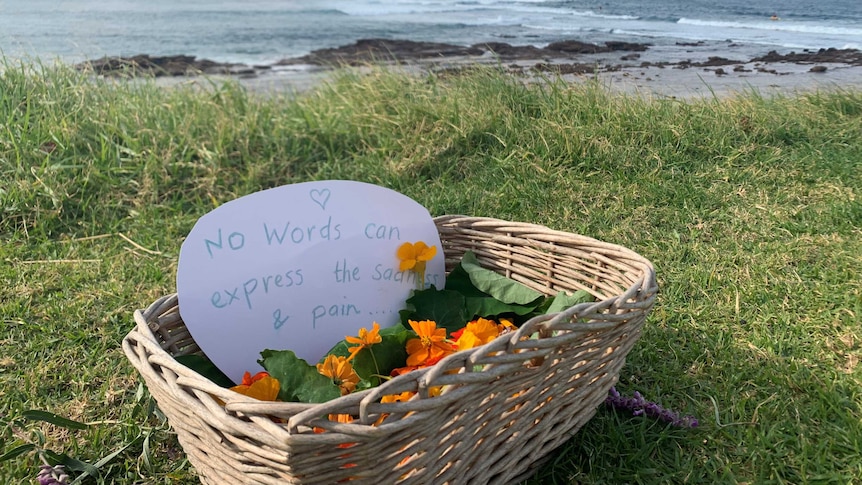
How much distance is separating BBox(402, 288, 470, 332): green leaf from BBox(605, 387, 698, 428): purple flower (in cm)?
30

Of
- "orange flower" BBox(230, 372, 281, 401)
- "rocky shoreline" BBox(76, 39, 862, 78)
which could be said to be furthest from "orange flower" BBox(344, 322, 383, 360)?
"rocky shoreline" BBox(76, 39, 862, 78)

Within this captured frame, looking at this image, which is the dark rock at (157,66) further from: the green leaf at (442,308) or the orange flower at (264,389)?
the orange flower at (264,389)

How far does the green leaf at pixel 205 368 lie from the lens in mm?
1005

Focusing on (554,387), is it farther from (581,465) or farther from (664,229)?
(664,229)

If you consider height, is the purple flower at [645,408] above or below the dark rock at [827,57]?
below

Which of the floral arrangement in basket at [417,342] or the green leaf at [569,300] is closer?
the floral arrangement in basket at [417,342]

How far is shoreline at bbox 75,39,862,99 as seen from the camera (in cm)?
280

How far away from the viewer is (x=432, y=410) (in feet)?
2.21

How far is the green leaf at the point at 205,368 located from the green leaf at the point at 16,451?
28 cm

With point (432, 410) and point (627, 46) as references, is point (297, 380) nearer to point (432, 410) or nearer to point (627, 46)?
point (432, 410)

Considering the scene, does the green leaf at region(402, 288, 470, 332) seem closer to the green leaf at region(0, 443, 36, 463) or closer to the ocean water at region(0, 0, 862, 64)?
the green leaf at region(0, 443, 36, 463)

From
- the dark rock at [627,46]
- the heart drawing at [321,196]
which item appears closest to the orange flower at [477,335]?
the heart drawing at [321,196]

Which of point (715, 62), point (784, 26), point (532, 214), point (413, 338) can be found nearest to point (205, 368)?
point (413, 338)

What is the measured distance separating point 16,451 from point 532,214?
57.1 inches
